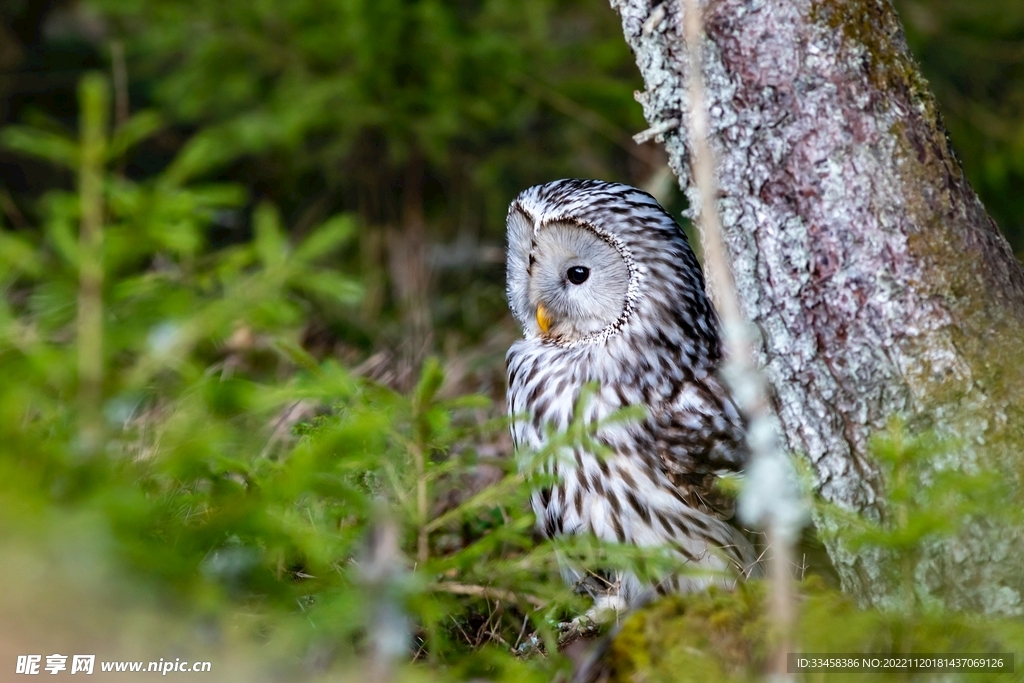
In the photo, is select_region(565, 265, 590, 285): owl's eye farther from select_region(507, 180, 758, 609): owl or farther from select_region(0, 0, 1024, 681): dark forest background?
select_region(0, 0, 1024, 681): dark forest background

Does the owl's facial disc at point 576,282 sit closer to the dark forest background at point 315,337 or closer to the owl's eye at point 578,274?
the owl's eye at point 578,274

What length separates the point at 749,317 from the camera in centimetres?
239

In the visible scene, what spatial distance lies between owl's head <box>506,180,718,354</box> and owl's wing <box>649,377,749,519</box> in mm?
190

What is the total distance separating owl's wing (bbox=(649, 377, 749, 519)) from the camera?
2.68 meters

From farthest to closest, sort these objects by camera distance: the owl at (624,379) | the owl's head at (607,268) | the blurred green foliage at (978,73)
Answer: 1. the blurred green foliage at (978,73)
2. the owl's head at (607,268)
3. the owl at (624,379)

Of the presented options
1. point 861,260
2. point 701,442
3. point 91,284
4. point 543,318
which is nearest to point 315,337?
point 543,318

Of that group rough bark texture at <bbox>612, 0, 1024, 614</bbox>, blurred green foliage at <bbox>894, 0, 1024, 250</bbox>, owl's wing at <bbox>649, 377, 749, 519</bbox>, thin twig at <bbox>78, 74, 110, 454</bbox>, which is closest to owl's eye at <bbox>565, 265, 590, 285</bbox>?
owl's wing at <bbox>649, 377, 749, 519</bbox>

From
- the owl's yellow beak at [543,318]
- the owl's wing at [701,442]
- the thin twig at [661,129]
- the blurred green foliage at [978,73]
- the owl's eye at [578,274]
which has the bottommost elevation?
the owl's wing at [701,442]

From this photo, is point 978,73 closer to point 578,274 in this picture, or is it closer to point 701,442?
point 578,274

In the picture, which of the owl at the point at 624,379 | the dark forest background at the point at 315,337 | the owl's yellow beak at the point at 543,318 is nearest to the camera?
the dark forest background at the point at 315,337

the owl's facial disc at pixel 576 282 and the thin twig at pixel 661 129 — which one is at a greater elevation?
the thin twig at pixel 661 129

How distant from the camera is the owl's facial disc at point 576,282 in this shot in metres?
2.93

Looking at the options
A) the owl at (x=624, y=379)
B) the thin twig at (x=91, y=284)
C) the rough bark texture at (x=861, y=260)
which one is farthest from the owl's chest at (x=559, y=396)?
the thin twig at (x=91, y=284)

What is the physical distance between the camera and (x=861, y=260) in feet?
7.35
